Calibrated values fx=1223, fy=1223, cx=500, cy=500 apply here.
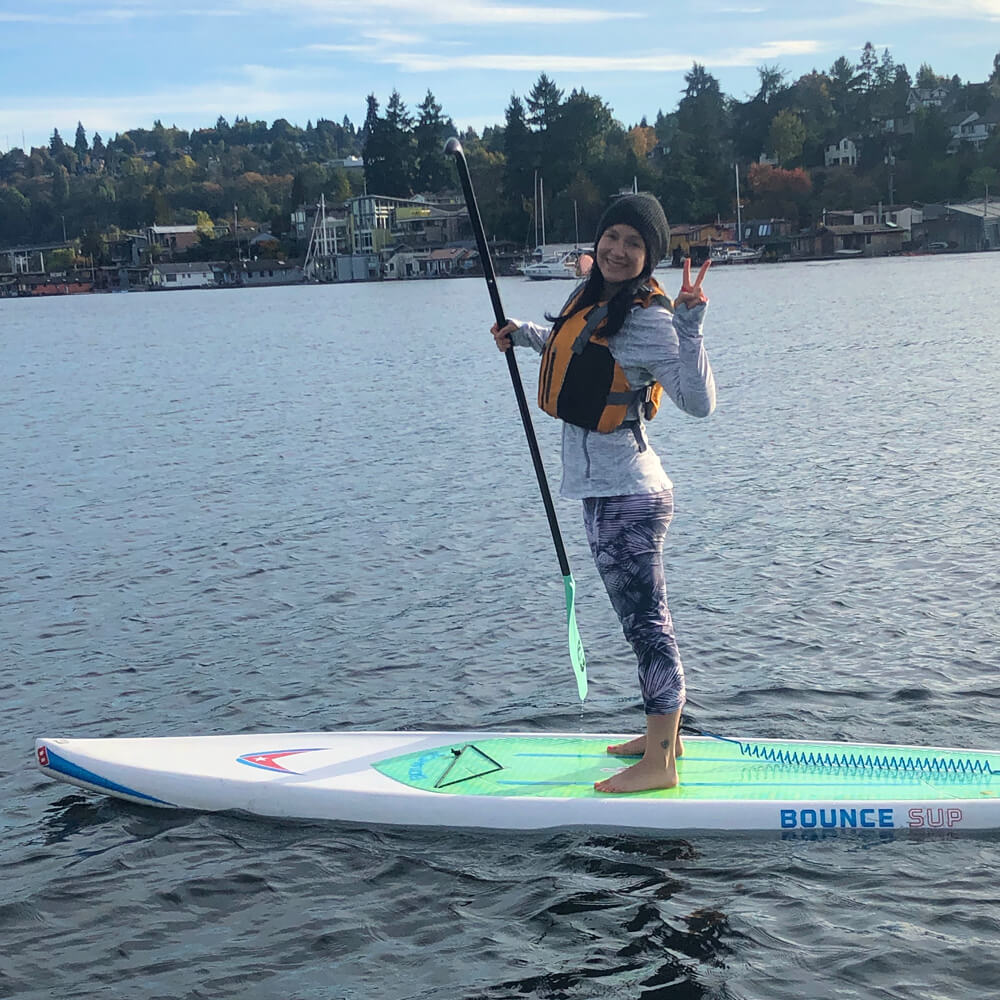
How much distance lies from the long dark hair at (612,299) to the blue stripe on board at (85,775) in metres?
3.85

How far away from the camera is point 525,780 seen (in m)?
7.05

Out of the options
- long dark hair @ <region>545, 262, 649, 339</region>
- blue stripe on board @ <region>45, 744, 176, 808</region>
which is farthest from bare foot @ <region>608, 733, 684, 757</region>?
blue stripe on board @ <region>45, 744, 176, 808</region>

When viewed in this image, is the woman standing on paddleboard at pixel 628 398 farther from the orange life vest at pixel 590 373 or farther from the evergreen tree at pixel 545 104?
the evergreen tree at pixel 545 104

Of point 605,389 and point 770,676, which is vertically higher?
point 605,389

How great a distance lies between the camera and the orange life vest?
5879 millimetres

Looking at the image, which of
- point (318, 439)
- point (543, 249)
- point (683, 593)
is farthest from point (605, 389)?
point (543, 249)

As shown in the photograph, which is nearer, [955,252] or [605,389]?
[605,389]

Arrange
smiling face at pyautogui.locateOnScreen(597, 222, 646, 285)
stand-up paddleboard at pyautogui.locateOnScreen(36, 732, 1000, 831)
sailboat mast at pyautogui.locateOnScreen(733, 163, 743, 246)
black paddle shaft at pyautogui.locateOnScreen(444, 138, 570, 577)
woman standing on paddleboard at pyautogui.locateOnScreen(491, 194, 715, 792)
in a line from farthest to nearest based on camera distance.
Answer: sailboat mast at pyautogui.locateOnScreen(733, 163, 743, 246) < black paddle shaft at pyautogui.locateOnScreen(444, 138, 570, 577) < stand-up paddleboard at pyautogui.locateOnScreen(36, 732, 1000, 831) < smiling face at pyautogui.locateOnScreen(597, 222, 646, 285) < woman standing on paddleboard at pyautogui.locateOnScreen(491, 194, 715, 792)

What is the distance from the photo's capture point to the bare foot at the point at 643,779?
6.73 meters

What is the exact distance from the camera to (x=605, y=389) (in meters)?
5.89

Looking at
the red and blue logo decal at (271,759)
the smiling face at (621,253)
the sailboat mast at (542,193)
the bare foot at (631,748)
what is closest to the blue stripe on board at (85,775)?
the red and blue logo decal at (271,759)

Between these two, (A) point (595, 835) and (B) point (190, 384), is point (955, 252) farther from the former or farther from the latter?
(A) point (595, 835)

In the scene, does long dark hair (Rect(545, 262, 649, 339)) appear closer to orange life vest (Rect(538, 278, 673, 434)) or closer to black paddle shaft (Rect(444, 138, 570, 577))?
orange life vest (Rect(538, 278, 673, 434))

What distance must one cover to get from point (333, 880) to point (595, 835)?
146 centimetres
